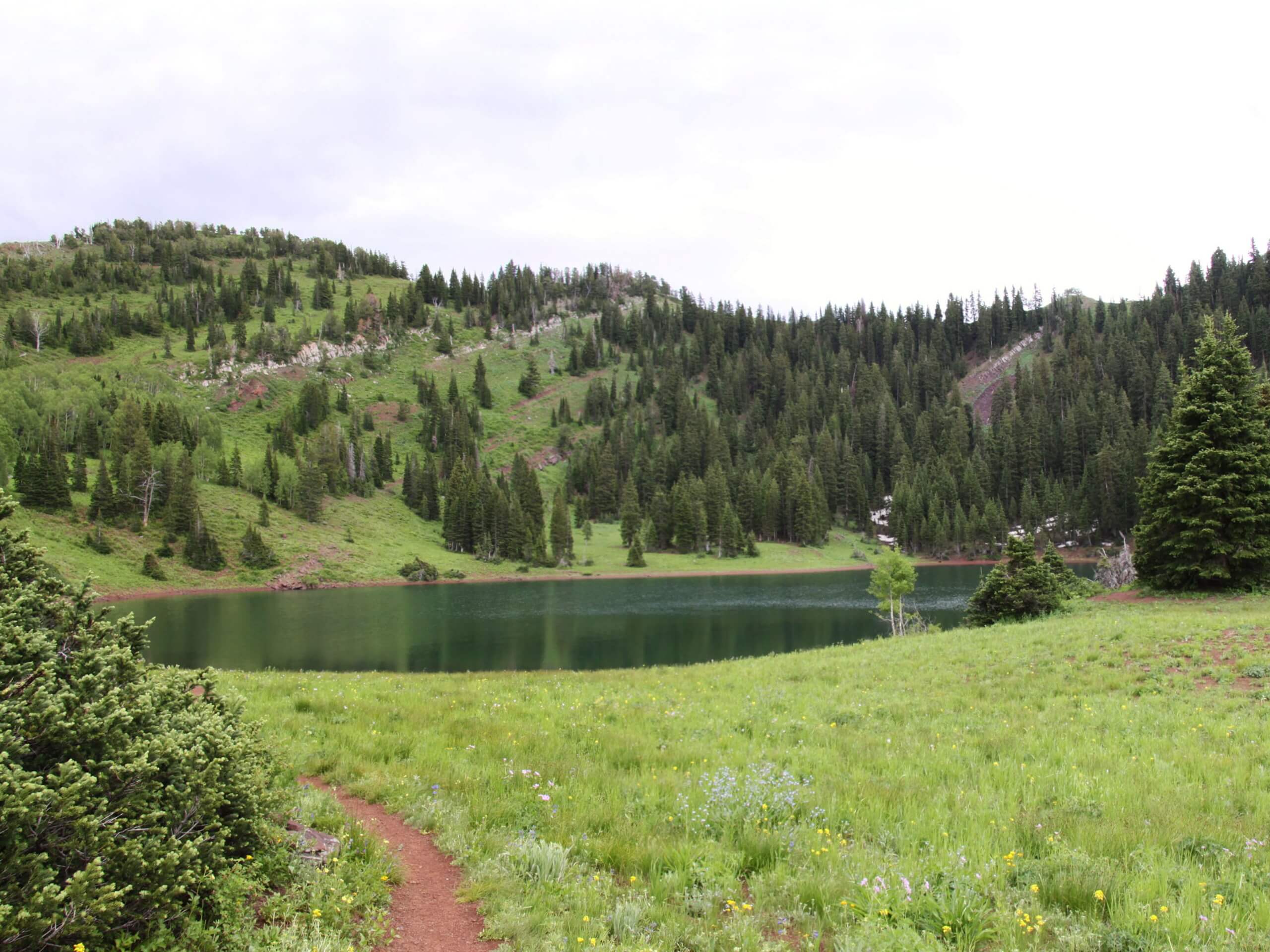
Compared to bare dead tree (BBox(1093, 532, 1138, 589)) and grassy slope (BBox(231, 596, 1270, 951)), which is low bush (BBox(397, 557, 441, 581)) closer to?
grassy slope (BBox(231, 596, 1270, 951))

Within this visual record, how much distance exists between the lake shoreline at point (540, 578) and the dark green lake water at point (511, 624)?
321 cm

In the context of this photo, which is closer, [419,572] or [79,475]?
[79,475]

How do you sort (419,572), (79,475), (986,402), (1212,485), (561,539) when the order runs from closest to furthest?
(1212,485)
(79,475)
(419,572)
(561,539)
(986,402)

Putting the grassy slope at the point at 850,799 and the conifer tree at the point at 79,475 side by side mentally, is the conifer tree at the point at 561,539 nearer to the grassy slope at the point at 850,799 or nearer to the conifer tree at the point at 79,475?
the conifer tree at the point at 79,475

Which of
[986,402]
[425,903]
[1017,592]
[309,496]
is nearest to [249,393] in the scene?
[309,496]

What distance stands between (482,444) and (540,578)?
2639 inches

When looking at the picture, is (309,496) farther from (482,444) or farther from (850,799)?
(850,799)

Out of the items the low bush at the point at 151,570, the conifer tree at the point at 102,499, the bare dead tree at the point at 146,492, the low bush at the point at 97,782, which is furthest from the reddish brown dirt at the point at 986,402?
the low bush at the point at 97,782

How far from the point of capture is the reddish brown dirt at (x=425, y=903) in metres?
5.27

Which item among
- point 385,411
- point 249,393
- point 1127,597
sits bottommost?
point 1127,597

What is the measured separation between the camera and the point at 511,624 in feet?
179

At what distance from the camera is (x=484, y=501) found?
117000mm

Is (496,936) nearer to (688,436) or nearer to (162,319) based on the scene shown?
(688,436)

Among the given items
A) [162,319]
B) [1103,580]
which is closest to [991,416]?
[1103,580]
